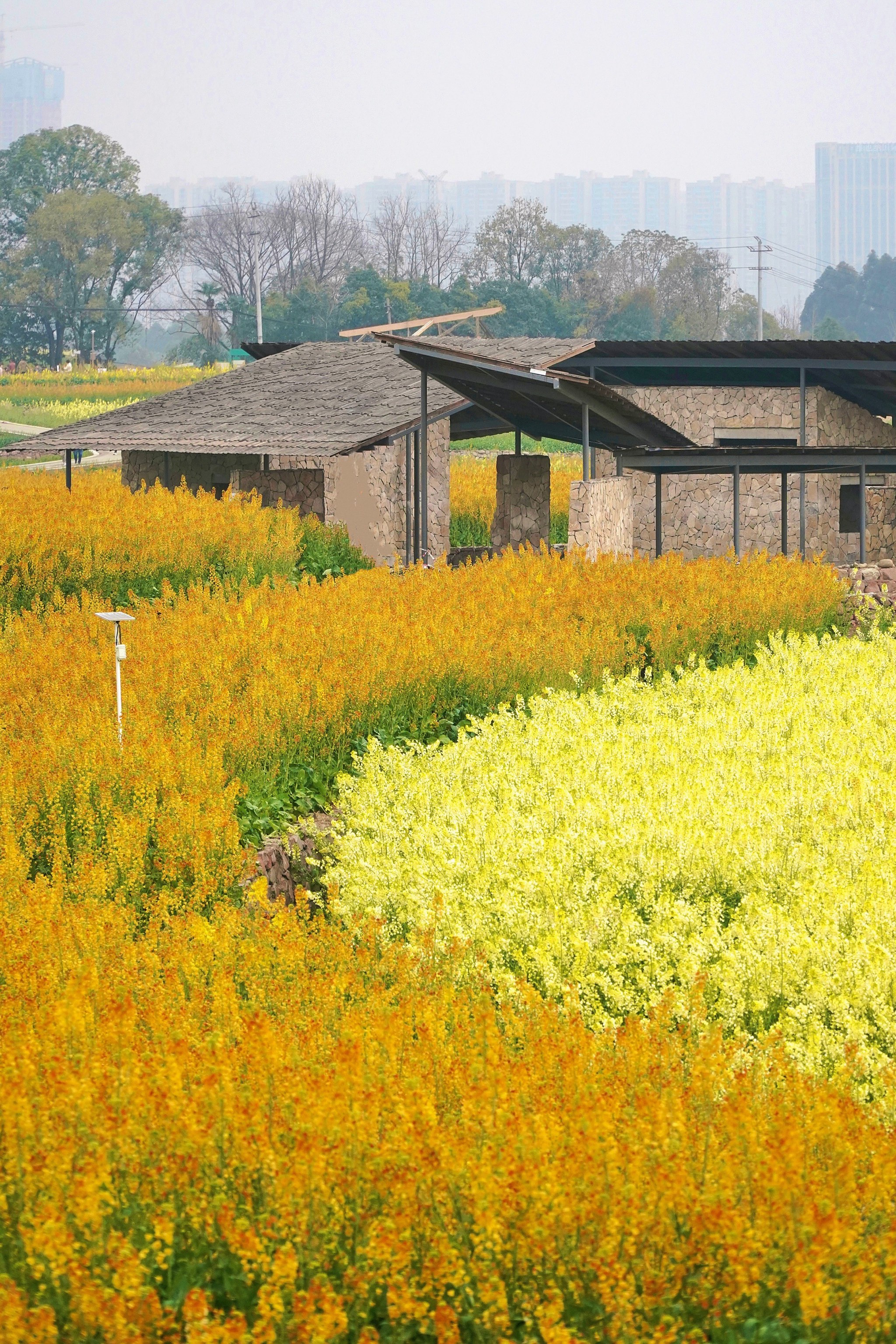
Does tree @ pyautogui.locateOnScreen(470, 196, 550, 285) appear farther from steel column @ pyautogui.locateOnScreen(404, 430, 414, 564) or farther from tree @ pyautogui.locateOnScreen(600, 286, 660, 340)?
steel column @ pyautogui.locateOnScreen(404, 430, 414, 564)

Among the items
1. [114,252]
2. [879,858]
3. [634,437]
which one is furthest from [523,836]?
[114,252]

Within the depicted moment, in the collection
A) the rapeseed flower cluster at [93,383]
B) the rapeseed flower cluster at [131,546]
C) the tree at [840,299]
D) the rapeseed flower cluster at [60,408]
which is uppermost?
the tree at [840,299]

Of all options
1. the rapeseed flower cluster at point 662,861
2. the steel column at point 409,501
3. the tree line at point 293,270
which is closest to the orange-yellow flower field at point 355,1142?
the rapeseed flower cluster at point 662,861

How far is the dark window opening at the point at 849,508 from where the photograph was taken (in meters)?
25.2

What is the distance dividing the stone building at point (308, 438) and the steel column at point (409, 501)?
133 mm

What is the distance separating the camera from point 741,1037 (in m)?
4.76

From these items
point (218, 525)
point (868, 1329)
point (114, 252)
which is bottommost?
point (868, 1329)

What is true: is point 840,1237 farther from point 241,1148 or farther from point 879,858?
point 879,858

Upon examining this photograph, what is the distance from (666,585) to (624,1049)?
9.25 meters

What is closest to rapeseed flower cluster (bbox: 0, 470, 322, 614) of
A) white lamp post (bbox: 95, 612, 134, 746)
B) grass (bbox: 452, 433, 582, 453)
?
white lamp post (bbox: 95, 612, 134, 746)

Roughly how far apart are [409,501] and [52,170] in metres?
79.2

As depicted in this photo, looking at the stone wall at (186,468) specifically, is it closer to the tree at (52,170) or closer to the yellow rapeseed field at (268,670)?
the yellow rapeseed field at (268,670)

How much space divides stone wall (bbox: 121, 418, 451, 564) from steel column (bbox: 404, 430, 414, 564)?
8.9 inches

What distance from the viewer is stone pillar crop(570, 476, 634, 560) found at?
1736 cm
